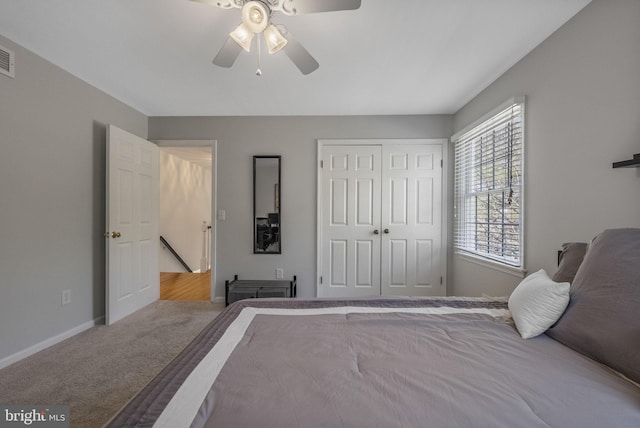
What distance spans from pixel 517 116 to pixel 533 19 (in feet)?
2.26

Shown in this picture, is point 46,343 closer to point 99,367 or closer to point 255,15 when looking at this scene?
point 99,367

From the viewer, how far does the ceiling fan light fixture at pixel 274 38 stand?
1.50 metres

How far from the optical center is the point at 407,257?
335 centimetres

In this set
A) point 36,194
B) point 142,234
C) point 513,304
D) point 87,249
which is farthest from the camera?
point 142,234

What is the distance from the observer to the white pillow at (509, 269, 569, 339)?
3.65ft

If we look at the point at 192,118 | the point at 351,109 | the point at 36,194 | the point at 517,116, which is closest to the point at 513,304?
the point at 517,116

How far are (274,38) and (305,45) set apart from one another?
0.55 metres

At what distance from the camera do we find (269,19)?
1478 mm

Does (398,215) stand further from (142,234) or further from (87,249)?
(87,249)

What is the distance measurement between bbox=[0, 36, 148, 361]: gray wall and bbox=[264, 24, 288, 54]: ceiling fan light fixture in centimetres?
205

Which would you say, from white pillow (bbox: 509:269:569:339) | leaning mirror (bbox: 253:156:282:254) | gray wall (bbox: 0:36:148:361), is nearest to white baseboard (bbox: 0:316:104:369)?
gray wall (bbox: 0:36:148:361)

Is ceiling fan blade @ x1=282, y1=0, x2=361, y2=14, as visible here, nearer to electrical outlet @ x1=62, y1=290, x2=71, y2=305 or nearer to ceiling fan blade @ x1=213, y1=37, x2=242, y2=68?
ceiling fan blade @ x1=213, y1=37, x2=242, y2=68

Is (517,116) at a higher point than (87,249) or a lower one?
higher

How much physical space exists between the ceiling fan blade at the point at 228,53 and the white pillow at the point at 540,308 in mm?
2060
